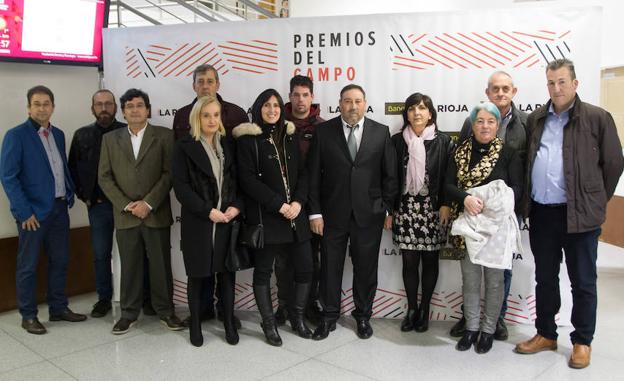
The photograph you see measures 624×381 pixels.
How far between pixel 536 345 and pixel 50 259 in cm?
348

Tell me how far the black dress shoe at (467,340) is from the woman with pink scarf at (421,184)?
47 cm

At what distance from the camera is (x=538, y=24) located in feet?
11.8

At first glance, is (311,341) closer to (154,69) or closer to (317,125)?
(317,125)

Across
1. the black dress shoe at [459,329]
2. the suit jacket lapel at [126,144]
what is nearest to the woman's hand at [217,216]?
the suit jacket lapel at [126,144]

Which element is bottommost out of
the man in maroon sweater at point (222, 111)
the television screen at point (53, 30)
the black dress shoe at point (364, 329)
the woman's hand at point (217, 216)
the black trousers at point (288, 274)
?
the black dress shoe at point (364, 329)

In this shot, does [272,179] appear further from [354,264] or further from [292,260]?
[354,264]

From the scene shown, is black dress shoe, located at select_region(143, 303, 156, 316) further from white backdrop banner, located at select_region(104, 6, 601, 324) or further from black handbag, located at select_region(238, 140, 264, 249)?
black handbag, located at select_region(238, 140, 264, 249)

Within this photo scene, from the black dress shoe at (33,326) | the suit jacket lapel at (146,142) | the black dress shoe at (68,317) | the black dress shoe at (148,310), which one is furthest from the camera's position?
the black dress shoe at (148,310)

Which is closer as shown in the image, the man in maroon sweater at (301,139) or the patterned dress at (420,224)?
the patterned dress at (420,224)

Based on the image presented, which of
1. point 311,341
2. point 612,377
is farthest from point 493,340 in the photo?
point 311,341

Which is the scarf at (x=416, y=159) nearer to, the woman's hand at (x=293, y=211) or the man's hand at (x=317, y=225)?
the man's hand at (x=317, y=225)

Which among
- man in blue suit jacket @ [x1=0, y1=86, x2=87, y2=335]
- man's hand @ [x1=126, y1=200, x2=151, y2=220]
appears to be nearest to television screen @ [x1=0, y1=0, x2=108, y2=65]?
man in blue suit jacket @ [x1=0, y1=86, x2=87, y2=335]

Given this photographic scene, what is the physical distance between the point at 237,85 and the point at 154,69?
2.31 ft

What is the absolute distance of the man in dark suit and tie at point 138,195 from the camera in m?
3.63
